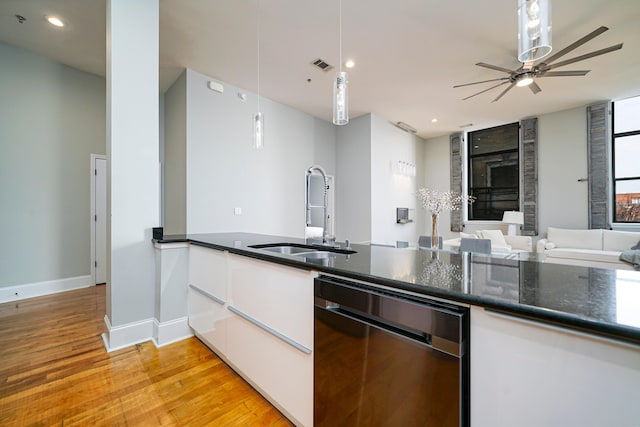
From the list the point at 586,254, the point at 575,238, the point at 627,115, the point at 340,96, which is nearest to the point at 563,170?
the point at 627,115

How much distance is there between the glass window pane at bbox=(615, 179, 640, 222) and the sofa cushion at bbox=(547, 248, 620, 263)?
3.56ft

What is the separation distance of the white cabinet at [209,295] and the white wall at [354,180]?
3.57 m

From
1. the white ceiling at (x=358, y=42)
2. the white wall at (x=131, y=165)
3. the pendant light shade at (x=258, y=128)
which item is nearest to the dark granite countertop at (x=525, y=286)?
the pendant light shade at (x=258, y=128)

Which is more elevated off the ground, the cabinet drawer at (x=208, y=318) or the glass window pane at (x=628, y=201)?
the glass window pane at (x=628, y=201)

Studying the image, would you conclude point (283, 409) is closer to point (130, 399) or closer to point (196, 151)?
point (130, 399)

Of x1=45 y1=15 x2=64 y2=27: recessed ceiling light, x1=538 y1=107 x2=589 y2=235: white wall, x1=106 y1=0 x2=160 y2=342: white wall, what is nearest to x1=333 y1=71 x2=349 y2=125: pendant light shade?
x1=106 y1=0 x2=160 y2=342: white wall

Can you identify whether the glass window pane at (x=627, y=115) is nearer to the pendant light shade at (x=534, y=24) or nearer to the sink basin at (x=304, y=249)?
the pendant light shade at (x=534, y=24)

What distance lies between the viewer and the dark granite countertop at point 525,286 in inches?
23.3

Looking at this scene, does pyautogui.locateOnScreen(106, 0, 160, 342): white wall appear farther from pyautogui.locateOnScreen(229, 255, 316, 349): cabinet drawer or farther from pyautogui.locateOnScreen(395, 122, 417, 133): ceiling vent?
pyautogui.locateOnScreen(395, 122, 417, 133): ceiling vent

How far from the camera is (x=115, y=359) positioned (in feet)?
Result: 6.47

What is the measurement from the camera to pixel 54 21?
2740mm

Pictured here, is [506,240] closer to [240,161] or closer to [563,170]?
[563,170]

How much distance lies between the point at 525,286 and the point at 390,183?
5015mm

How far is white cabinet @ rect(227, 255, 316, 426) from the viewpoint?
4.04 ft
